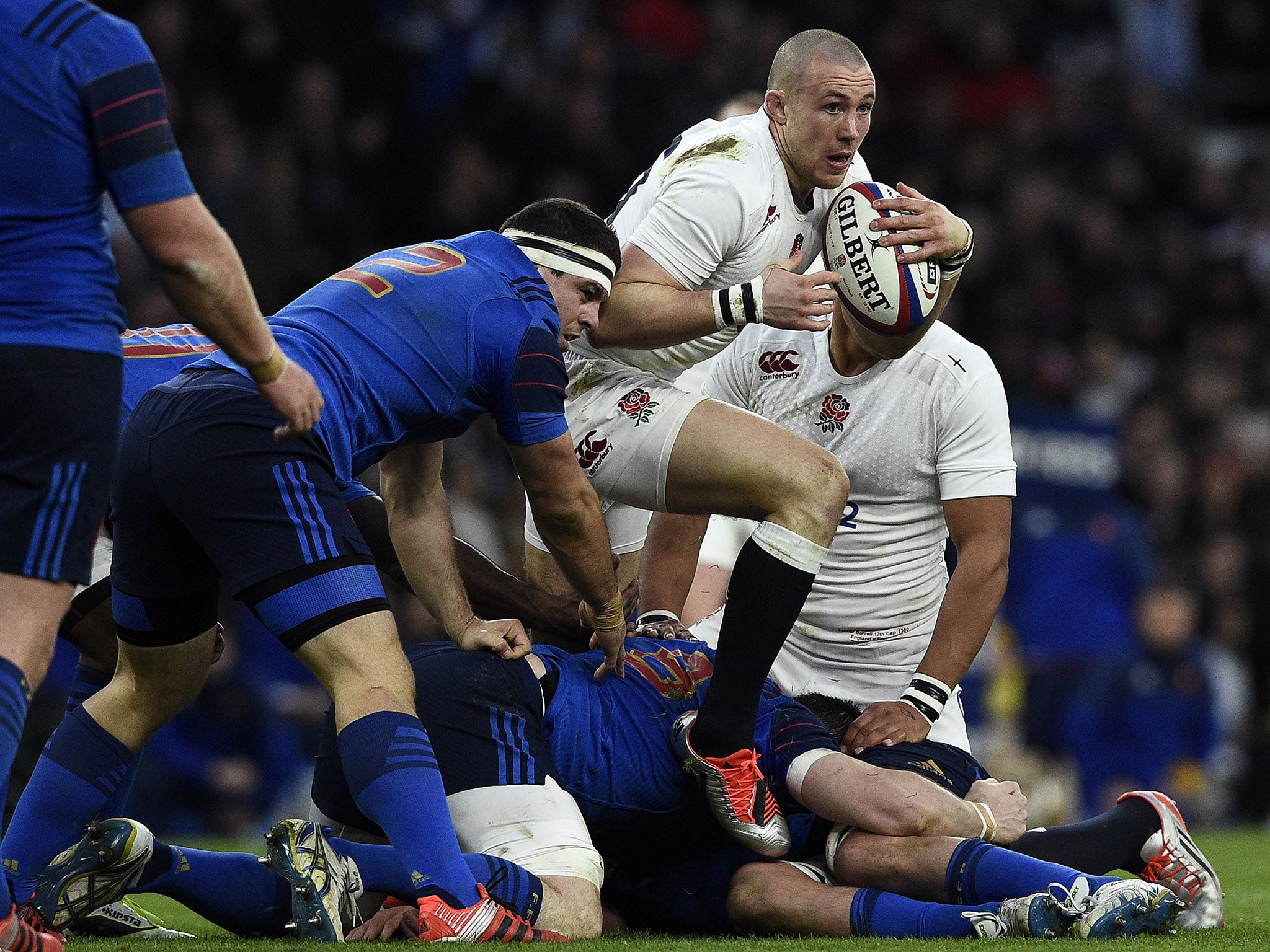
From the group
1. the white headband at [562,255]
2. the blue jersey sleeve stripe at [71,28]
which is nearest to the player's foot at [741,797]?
the white headband at [562,255]

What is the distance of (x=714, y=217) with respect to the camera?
198 inches

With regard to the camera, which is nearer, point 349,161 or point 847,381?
point 847,381

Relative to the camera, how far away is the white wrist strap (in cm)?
477

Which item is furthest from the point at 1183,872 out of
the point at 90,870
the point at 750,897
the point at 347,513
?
the point at 90,870

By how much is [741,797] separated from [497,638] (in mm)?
814

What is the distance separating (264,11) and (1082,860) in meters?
8.89

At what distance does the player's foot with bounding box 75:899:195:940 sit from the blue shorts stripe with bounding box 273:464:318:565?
54.9 inches

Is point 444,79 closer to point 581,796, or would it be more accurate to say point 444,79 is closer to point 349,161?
point 349,161

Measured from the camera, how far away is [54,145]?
3.32 m

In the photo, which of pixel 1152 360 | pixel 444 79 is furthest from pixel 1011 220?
pixel 444 79

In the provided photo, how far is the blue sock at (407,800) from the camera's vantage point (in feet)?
12.4

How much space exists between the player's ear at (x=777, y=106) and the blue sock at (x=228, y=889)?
9.13 ft

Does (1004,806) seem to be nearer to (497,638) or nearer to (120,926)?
(497,638)

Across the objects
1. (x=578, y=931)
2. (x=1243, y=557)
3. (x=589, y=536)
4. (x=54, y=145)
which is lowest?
(x=1243, y=557)
